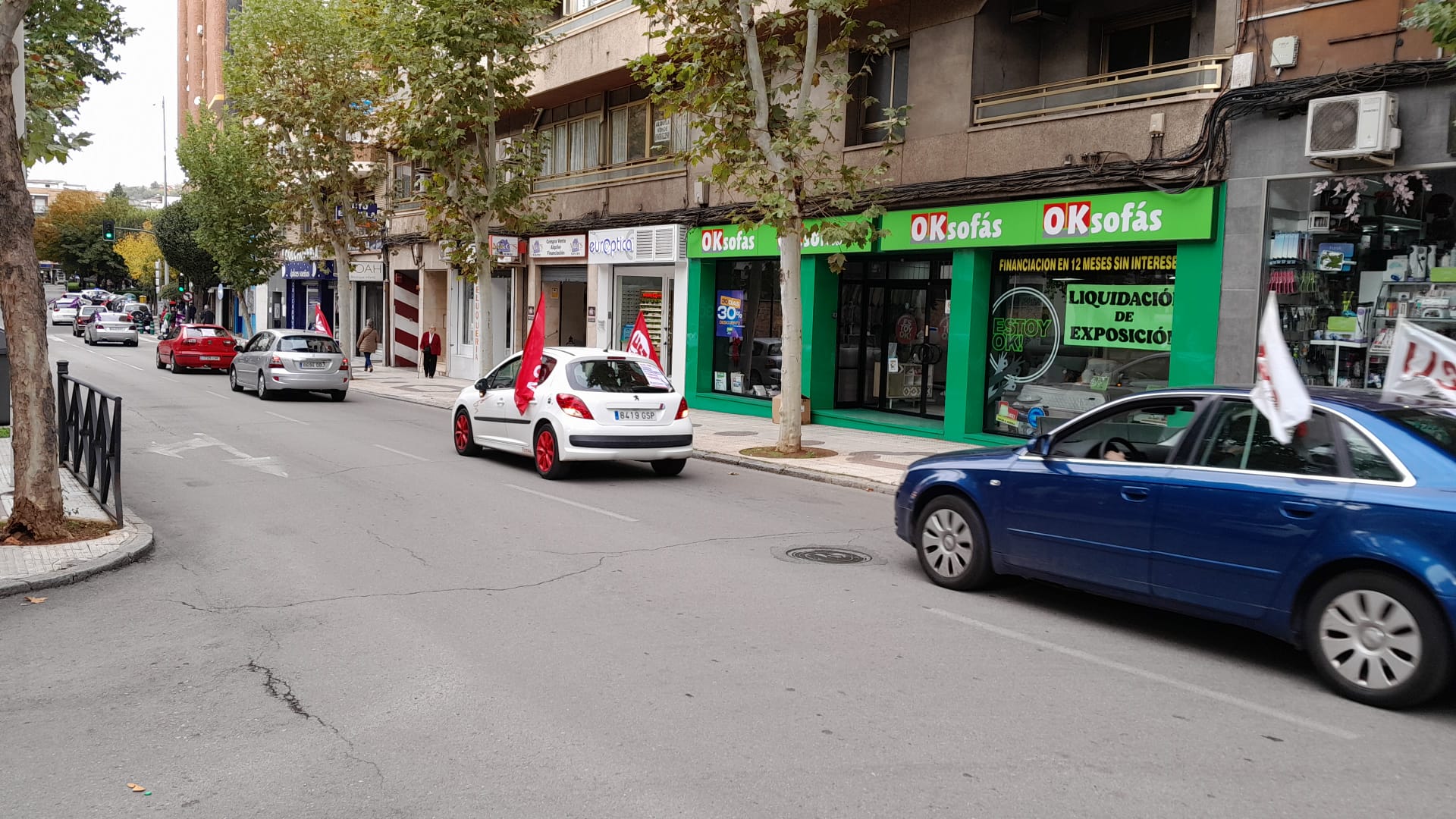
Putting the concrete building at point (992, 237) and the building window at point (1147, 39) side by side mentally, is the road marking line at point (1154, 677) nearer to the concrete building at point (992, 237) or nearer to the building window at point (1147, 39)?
the concrete building at point (992, 237)

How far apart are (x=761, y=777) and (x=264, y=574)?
498cm

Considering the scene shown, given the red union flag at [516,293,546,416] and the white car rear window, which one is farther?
the red union flag at [516,293,546,416]

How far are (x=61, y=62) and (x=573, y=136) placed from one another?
46.4 feet

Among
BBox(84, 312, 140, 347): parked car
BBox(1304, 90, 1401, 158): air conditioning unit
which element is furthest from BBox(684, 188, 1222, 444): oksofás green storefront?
BBox(84, 312, 140, 347): parked car

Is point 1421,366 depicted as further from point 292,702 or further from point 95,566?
point 95,566

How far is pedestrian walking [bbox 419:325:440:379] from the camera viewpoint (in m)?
33.1

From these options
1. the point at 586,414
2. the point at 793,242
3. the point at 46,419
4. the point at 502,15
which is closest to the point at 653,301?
the point at 502,15

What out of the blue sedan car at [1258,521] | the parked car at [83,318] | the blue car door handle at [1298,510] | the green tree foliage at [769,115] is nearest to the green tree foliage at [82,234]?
the parked car at [83,318]

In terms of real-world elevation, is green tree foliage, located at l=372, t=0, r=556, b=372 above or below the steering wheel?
above

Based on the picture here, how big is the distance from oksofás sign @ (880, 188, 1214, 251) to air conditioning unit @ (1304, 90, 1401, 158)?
5.34 ft

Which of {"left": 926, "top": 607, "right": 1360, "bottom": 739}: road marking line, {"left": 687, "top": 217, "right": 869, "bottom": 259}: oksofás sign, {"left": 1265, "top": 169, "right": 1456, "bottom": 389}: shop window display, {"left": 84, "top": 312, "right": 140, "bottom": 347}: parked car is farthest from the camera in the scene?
{"left": 84, "top": 312, "right": 140, "bottom": 347}: parked car

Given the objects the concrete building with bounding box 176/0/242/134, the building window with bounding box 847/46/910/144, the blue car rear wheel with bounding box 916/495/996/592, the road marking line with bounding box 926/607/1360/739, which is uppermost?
the concrete building with bounding box 176/0/242/134

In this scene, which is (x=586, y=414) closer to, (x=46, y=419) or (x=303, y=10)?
(x=46, y=419)

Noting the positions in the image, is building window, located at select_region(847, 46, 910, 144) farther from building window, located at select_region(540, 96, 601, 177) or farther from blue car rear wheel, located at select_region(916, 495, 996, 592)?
blue car rear wheel, located at select_region(916, 495, 996, 592)
